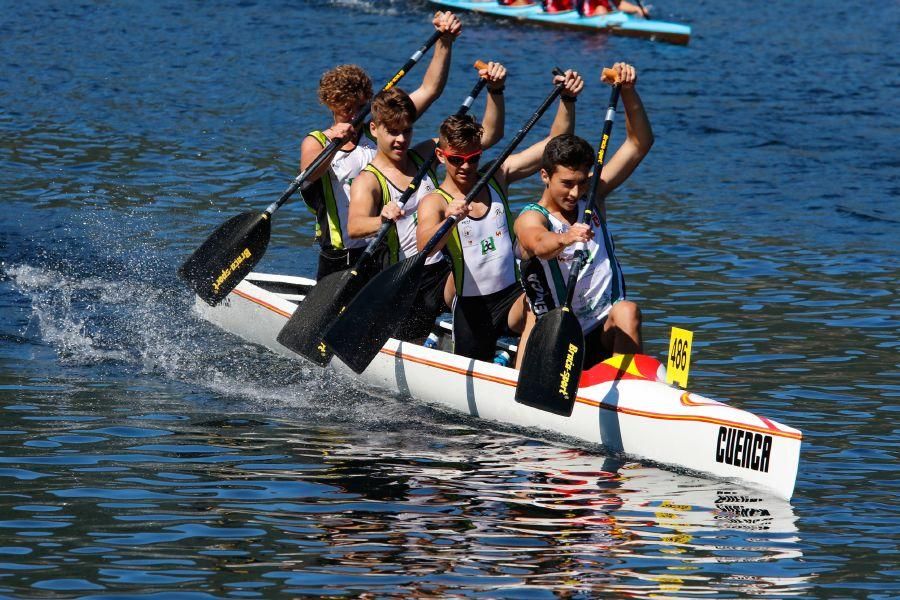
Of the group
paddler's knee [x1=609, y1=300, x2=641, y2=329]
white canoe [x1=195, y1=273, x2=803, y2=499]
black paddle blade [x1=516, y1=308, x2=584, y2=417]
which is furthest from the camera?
paddler's knee [x1=609, y1=300, x2=641, y2=329]

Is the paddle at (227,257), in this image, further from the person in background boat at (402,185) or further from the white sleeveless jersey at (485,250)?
the white sleeveless jersey at (485,250)

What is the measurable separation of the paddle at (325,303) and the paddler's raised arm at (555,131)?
48cm

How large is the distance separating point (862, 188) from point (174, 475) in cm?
1031

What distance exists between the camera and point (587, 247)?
795 cm

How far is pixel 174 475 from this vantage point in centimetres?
703

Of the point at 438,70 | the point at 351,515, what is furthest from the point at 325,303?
the point at 351,515

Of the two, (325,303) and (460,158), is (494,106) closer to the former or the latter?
(460,158)

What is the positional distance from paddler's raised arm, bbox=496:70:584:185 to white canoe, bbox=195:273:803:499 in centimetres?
121

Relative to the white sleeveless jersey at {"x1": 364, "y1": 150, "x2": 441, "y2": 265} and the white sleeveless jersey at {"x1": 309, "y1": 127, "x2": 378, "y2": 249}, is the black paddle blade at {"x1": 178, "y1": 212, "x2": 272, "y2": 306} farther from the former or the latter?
the white sleeveless jersey at {"x1": 364, "y1": 150, "x2": 441, "y2": 265}

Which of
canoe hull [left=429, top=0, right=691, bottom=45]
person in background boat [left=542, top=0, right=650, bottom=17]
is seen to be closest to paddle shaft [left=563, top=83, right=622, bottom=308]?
canoe hull [left=429, top=0, right=691, bottom=45]

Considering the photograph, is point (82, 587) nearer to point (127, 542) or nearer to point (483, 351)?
point (127, 542)

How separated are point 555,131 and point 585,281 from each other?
3.50 ft

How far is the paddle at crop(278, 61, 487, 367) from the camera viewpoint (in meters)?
8.83

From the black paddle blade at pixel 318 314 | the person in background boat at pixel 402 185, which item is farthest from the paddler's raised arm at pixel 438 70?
the black paddle blade at pixel 318 314
